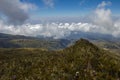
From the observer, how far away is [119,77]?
644 feet

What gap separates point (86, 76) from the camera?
191000 millimetres

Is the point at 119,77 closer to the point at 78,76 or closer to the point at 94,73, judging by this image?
the point at 94,73

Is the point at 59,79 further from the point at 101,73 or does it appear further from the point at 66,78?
the point at 101,73

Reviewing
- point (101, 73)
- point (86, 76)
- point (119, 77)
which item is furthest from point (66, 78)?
point (119, 77)

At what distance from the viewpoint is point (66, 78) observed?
198250 millimetres

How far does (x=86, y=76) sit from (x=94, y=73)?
1145 cm

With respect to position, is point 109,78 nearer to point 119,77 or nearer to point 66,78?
point 119,77

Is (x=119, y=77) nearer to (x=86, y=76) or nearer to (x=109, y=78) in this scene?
(x=109, y=78)

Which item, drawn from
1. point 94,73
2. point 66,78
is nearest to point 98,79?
point 94,73

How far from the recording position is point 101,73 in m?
199

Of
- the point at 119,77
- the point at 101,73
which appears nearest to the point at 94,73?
the point at 101,73

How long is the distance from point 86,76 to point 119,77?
104 ft

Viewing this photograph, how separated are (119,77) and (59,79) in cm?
5537

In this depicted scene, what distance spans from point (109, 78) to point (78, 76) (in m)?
28.0
